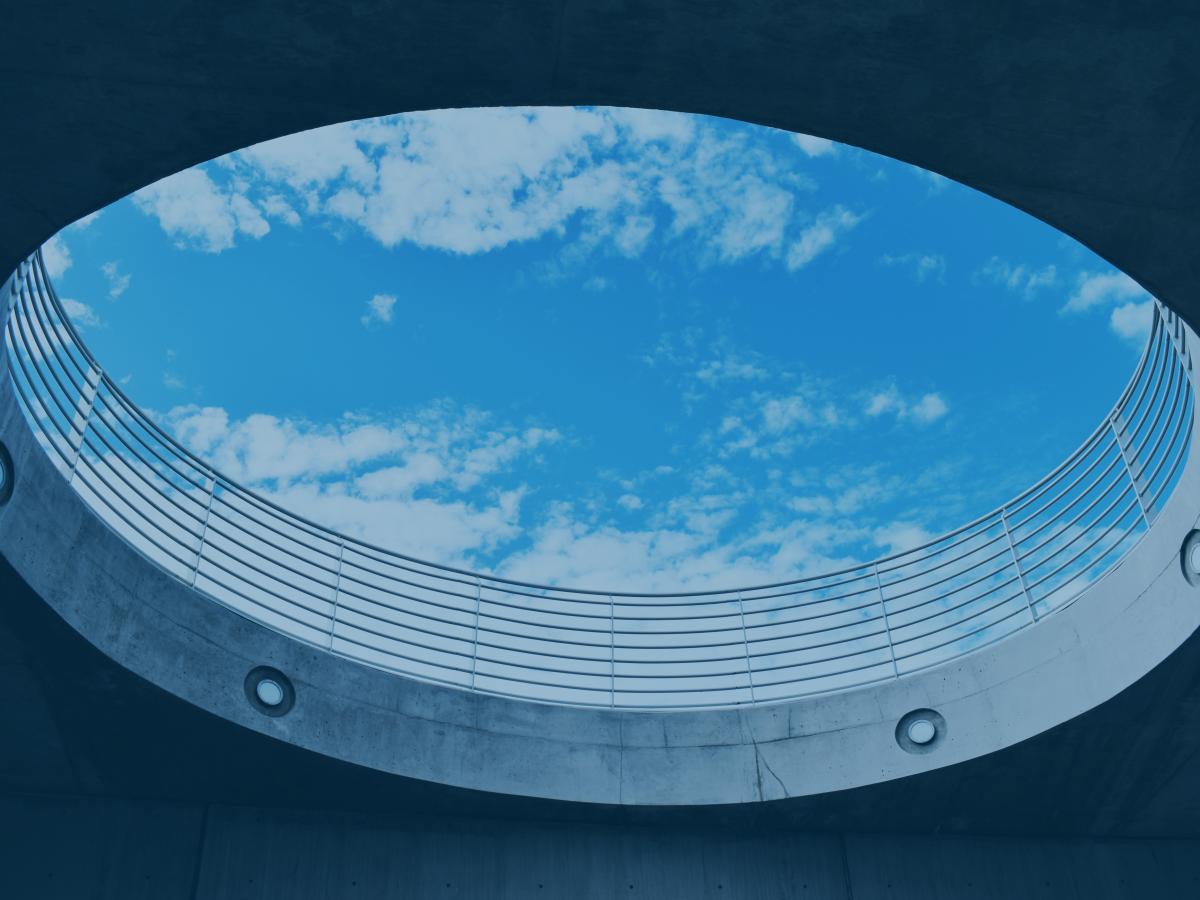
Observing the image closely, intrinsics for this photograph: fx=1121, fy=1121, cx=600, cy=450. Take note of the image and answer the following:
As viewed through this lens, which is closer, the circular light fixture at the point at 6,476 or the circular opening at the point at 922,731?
the circular light fixture at the point at 6,476

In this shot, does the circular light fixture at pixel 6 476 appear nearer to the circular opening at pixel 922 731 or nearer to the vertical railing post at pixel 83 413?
the vertical railing post at pixel 83 413

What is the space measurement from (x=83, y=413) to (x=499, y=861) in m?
7.06

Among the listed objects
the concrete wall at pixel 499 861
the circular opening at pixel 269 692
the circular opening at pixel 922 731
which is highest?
the circular opening at pixel 269 692

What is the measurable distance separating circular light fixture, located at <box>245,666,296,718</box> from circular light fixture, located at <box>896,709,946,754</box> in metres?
6.91

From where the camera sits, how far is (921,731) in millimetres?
12898

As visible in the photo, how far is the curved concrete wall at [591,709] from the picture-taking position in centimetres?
1071

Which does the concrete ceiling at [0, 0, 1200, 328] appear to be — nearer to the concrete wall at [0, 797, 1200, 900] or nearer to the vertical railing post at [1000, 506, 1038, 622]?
the vertical railing post at [1000, 506, 1038, 622]

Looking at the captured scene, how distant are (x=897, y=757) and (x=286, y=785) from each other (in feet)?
23.1

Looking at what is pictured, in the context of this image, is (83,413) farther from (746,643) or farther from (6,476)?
(746,643)

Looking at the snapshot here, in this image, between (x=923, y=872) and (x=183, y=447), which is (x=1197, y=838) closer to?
(x=923, y=872)

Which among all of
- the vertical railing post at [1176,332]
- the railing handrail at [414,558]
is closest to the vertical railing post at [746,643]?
the railing handrail at [414,558]

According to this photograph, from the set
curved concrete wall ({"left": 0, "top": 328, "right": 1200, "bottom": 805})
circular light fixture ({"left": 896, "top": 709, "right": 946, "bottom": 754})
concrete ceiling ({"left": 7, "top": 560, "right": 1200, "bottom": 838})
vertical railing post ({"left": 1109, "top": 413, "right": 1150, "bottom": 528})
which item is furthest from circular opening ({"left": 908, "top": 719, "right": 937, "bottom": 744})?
vertical railing post ({"left": 1109, "top": 413, "right": 1150, "bottom": 528})

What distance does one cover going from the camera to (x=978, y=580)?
42.6 feet

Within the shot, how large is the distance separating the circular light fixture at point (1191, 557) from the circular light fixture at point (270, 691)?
9257 mm
